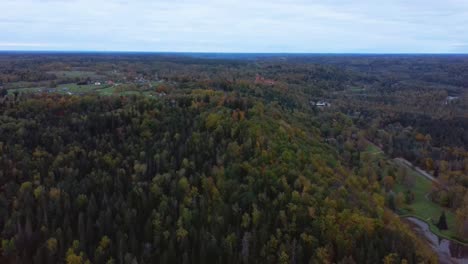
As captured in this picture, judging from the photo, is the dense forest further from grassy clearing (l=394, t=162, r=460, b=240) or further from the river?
the river

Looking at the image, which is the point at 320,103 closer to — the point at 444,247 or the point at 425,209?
the point at 425,209

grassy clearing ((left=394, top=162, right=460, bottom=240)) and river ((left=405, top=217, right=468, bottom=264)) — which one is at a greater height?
grassy clearing ((left=394, top=162, right=460, bottom=240))

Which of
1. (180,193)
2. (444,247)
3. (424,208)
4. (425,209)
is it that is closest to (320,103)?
(424,208)

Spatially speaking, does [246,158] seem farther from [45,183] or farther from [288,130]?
[45,183]

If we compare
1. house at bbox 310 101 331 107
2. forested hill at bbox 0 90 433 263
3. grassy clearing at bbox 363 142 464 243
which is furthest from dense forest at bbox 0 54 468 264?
house at bbox 310 101 331 107

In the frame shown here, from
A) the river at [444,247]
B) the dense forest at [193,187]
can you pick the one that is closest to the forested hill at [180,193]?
the dense forest at [193,187]
